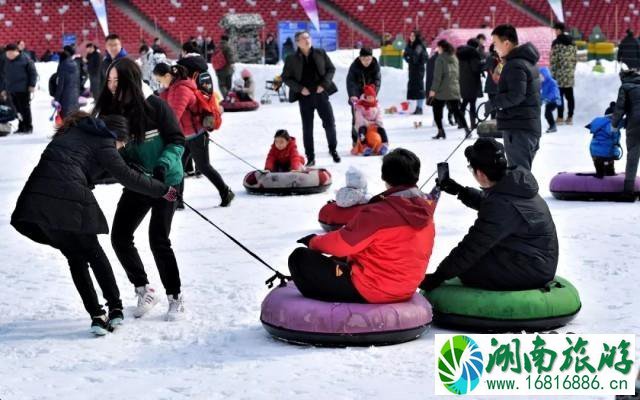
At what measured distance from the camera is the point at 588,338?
438 cm

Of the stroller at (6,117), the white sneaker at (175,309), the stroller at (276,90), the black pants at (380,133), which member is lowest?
the stroller at (276,90)

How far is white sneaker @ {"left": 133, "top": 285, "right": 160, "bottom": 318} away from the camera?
5.70 m

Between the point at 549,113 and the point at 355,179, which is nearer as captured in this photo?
the point at 355,179

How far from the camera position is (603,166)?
952 cm

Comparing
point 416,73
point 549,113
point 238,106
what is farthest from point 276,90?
point 549,113

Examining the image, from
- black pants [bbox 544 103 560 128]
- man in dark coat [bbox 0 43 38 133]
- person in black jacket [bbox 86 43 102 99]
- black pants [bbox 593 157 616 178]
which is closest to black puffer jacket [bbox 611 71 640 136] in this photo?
black pants [bbox 593 157 616 178]

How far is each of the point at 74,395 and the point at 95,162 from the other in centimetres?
126

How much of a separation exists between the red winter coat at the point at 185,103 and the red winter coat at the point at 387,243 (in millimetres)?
3647

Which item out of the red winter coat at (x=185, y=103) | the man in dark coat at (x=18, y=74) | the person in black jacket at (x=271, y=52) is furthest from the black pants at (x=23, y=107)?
the person in black jacket at (x=271, y=52)

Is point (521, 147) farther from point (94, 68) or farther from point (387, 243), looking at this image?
point (94, 68)

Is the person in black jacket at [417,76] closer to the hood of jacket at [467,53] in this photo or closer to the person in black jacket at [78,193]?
the hood of jacket at [467,53]

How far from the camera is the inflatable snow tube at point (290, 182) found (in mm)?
10203

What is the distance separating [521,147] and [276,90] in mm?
14778

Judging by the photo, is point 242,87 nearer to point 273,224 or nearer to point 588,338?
point 273,224
